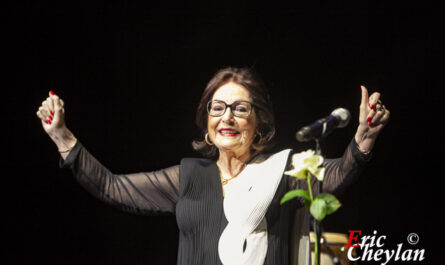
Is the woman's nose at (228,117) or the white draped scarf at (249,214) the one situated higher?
the woman's nose at (228,117)

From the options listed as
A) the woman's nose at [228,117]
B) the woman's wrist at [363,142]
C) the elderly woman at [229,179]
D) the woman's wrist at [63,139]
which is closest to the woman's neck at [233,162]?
the elderly woman at [229,179]

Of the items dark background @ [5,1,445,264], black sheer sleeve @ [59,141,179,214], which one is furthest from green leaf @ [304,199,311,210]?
dark background @ [5,1,445,264]

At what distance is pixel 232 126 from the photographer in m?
2.04

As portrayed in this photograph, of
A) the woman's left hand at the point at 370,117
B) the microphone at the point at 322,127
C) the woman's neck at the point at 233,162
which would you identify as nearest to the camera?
the microphone at the point at 322,127

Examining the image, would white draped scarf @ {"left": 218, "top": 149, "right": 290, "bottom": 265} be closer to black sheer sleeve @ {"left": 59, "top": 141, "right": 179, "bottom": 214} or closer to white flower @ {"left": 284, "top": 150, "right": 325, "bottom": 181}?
black sheer sleeve @ {"left": 59, "top": 141, "right": 179, "bottom": 214}

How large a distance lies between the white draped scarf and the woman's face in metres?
0.13

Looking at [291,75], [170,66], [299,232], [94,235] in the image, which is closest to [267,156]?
[299,232]

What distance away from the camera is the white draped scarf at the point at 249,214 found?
184cm

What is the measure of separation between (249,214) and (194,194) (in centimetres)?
25

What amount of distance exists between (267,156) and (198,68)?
2.90ft

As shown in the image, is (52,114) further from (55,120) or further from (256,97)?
(256,97)

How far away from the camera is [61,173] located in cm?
276

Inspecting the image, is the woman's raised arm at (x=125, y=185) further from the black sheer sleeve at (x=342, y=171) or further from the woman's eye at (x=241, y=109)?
the black sheer sleeve at (x=342, y=171)

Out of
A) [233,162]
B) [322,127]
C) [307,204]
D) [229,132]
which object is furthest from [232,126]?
[307,204]
